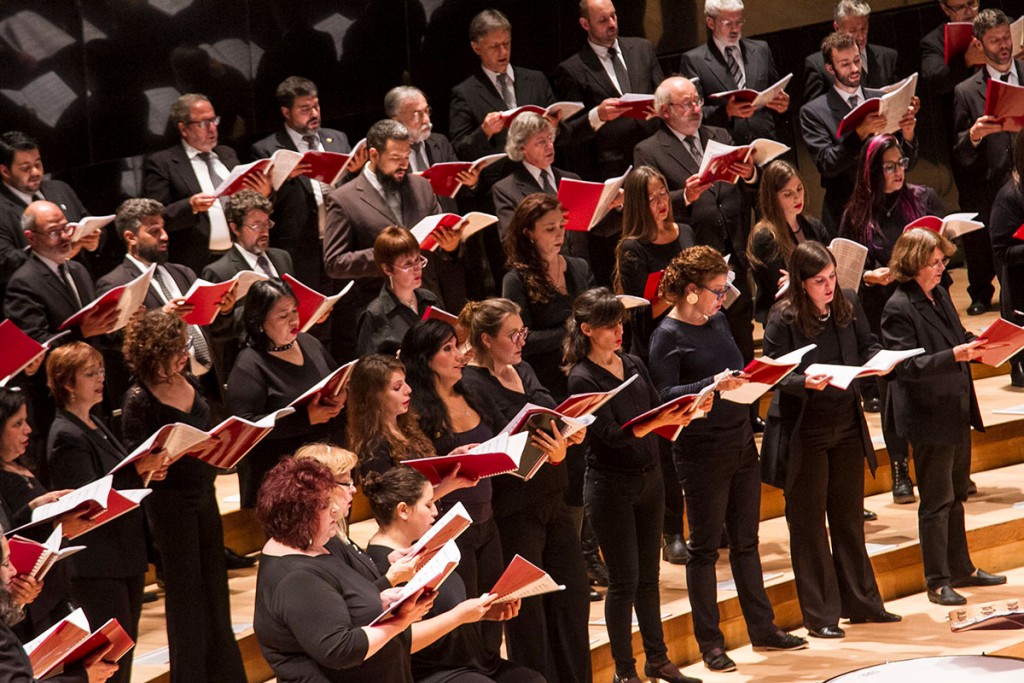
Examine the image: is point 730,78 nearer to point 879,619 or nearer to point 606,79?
point 606,79

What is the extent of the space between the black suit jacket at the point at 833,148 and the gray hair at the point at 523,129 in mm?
1477

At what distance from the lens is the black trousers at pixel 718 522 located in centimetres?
489

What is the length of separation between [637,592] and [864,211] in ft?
7.51

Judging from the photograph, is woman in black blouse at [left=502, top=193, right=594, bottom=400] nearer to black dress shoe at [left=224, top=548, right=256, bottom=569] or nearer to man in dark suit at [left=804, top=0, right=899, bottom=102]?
black dress shoe at [left=224, top=548, right=256, bottom=569]

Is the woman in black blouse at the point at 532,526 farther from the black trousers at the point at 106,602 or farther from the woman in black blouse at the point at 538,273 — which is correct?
the black trousers at the point at 106,602

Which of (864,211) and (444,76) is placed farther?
(444,76)

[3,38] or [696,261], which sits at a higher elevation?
[3,38]

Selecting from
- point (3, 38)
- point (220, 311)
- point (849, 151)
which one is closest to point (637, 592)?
point (220, 311)

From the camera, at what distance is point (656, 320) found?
18.5 ft

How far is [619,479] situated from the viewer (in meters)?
4.63

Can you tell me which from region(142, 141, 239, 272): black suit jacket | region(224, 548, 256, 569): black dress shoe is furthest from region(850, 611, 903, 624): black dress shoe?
region(142, 141, 239, 272): black suit jacket

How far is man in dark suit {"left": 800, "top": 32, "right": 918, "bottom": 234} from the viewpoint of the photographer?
21.7ft

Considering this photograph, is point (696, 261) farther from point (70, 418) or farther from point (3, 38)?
point (3, 38)

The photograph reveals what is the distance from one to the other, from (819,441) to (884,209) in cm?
154
